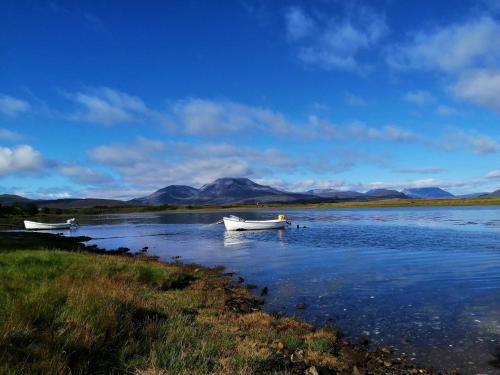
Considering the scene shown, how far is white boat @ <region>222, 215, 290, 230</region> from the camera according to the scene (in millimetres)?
80625

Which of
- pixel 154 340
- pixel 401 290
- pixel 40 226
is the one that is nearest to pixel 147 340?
pixel 154 340

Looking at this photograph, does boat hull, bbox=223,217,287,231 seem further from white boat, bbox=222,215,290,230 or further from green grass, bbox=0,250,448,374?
green grass, bbox=0,250,448,374

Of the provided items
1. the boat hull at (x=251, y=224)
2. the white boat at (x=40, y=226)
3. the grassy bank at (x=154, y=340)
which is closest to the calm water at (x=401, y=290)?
the grassy bank at (x=154, y=340)

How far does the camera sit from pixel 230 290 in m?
24.3

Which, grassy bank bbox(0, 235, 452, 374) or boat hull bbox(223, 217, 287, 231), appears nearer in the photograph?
grassy bank bbox(0, 235, 452, 374)

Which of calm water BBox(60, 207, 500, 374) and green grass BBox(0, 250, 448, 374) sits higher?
green grass BBox(0, 250, 448, 374)

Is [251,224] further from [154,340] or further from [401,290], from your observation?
[154,340]

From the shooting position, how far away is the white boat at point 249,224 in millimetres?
80625

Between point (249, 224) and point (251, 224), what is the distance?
60cm

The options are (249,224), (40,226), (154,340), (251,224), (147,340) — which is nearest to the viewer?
(147,340)

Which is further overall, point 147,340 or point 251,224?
point 251,224

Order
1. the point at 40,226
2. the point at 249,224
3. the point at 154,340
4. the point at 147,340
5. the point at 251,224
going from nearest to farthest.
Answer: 1. the point at 147,340
2. the point at 154,340
3. the point at 249,224
4. the point at 251,224
5. the point at 40,226

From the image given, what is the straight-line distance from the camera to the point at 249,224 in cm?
8225

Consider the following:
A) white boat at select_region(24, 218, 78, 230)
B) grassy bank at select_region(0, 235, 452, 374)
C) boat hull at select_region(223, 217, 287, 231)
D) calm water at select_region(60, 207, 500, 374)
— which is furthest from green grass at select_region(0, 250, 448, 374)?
white boat at select_region(24, 218, 78, 230)
